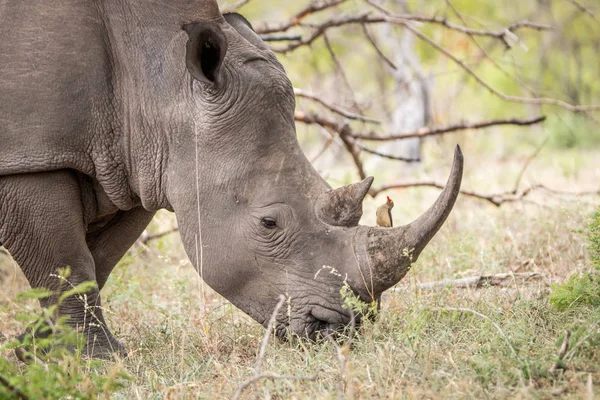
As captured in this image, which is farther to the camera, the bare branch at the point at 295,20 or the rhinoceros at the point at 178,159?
the bare branch at the point at 295,20

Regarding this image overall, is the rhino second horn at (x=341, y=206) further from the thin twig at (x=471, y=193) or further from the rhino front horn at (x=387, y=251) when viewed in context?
the thin twig at (x=471, y=193)

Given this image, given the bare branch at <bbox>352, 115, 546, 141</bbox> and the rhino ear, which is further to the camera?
the bare branch at <bbox>352, 115, 546, 141</bbox>

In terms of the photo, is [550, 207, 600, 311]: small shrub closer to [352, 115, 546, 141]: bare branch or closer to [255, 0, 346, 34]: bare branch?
[352, 115, 546, 141]: bare branch

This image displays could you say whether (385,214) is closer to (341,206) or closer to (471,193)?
(341,206)

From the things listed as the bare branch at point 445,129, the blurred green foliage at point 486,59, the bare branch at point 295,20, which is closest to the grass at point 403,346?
the bare branch at point 445,129

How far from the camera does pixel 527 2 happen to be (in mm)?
22906

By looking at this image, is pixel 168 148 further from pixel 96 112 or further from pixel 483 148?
pixel 483 148

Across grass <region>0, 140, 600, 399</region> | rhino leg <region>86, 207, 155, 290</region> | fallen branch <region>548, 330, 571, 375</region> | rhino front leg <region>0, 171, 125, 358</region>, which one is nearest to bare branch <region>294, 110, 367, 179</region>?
grass <region>0, 140, 600, 399</region>

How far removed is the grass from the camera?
3340 mm

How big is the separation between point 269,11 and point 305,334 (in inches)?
748

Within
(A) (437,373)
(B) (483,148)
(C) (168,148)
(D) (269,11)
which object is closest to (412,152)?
(B) (483,148)

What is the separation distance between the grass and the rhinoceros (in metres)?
0.27

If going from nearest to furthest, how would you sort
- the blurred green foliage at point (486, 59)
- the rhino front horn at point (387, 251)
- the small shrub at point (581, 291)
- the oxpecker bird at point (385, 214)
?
the rhino front horn at point (387, 251), the small shrub at point (581, 291), the oxpecker bird at point (385, 214), the blurred green foliage at point (486, 59)

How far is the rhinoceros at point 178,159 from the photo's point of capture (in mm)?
4355
